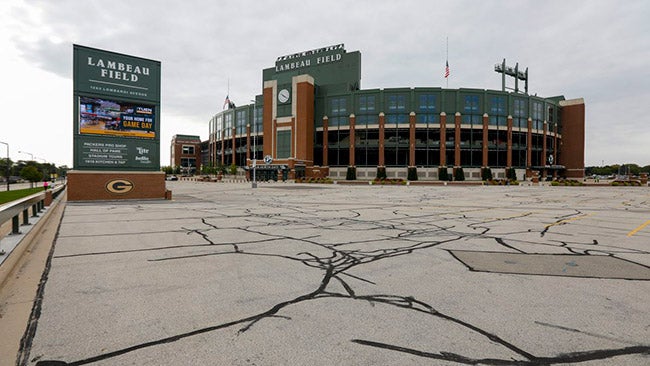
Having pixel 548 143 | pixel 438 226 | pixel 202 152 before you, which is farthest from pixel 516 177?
pixel 202 152

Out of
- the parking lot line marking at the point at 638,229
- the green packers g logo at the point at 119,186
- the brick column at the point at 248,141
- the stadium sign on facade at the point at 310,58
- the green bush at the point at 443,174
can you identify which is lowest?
the parking lot line marking at the point at 638,229

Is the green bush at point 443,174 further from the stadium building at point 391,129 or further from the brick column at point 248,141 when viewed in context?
the brick column at point 248,141

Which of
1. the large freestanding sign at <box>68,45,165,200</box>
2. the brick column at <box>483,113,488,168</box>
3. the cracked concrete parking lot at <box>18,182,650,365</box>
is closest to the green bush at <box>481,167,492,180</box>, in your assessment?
the brick column at <box>483,113,488,168</box>

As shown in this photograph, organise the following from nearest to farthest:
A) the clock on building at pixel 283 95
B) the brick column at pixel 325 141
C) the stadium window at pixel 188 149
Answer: the clock on building at pixel 283 95 < the brick column at pixel 325 141 < the stadium window at pixel 188 149

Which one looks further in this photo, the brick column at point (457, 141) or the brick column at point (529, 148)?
the brick column at point (529, 148)

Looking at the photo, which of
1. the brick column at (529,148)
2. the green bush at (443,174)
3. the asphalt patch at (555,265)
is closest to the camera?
the asphalt patch at (555,265)

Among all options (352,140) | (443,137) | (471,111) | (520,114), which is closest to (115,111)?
(352,140)

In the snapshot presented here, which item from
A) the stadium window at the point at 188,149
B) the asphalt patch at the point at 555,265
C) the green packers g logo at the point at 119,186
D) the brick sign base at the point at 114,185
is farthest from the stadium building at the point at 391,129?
the asphalt patch at the point at 555,265

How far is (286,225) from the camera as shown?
11.4 meters

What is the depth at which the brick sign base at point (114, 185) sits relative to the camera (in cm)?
2005

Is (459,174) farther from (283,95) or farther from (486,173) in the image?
(283,95)

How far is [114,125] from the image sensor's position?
69.0 feet

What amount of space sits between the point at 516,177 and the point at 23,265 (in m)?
84.6

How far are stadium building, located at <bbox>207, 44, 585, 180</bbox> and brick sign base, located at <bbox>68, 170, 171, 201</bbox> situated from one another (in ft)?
166
